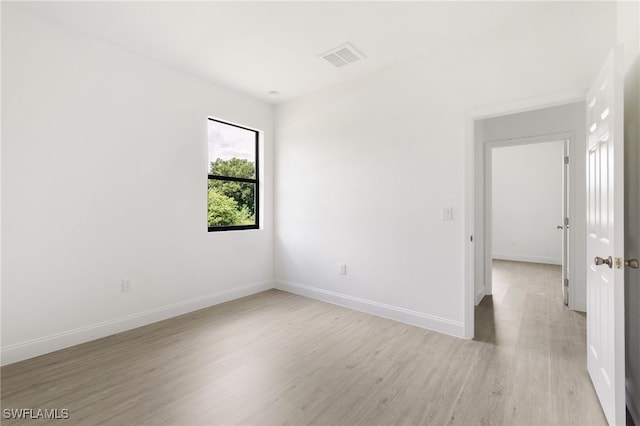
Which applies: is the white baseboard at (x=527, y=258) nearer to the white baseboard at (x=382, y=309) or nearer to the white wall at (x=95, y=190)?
the white baseboard at (x=382, y=309)

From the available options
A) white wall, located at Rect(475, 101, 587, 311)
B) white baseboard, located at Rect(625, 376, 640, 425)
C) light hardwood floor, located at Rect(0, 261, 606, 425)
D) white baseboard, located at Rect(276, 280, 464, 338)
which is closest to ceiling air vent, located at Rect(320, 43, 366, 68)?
white wall, located at Rect(475, 101, 587, 311)

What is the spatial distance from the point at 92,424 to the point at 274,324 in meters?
1.68

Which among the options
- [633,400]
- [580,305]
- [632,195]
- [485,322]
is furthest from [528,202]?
[633,400]

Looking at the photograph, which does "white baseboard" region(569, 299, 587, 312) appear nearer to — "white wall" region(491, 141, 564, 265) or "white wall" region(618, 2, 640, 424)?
"white wall" region(618, 2, 640, 424)

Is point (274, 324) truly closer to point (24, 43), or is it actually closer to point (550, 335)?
point (550, 335)

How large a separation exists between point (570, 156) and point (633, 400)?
300cm

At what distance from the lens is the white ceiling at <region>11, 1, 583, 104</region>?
2371 millimetres

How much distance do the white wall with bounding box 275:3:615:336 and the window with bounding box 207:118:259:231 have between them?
52 centimetres

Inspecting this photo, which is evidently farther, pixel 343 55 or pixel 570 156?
pixel 570 156

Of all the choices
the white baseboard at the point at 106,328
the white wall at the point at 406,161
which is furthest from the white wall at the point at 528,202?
the white baseboard at the point at 106,328

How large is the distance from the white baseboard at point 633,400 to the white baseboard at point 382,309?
1.12 metres

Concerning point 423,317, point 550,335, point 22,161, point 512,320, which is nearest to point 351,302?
point 423,317

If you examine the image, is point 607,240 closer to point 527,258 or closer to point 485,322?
point 485,322

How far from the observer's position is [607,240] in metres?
1.68
